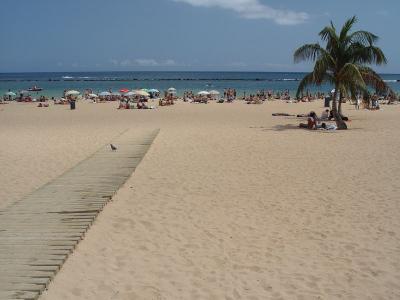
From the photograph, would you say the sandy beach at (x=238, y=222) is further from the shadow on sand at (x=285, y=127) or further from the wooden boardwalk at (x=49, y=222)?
the shadow on sand at (x=285, y=127)

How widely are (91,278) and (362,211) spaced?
4.28 meters

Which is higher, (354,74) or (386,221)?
(354,74)

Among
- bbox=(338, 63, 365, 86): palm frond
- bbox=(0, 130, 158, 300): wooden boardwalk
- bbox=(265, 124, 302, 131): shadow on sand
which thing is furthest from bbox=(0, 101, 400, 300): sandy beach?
bbox=(338, 63, 365, 86): palm frond

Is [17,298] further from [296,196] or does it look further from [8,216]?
[296,196]

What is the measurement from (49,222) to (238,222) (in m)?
2.62

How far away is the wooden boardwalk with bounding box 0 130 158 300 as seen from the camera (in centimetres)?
442

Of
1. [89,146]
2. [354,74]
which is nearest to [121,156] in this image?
[89,146]

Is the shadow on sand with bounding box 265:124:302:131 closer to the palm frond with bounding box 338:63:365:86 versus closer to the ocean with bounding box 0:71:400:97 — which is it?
the palm frond with bounding box 338:63:365:86

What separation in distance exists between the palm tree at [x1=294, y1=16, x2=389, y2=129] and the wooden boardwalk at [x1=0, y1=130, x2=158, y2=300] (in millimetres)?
10535

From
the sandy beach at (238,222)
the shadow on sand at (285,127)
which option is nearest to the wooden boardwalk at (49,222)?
the sandy beach at (238,222)

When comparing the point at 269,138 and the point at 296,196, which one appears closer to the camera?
the point at 296,196

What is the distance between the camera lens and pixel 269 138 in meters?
15.0

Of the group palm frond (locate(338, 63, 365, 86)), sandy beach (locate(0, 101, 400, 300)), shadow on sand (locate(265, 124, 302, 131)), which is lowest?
sandy beach (locate(0, 101, 400, 300))

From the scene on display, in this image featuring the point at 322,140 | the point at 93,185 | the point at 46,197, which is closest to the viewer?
the point at 46,197
